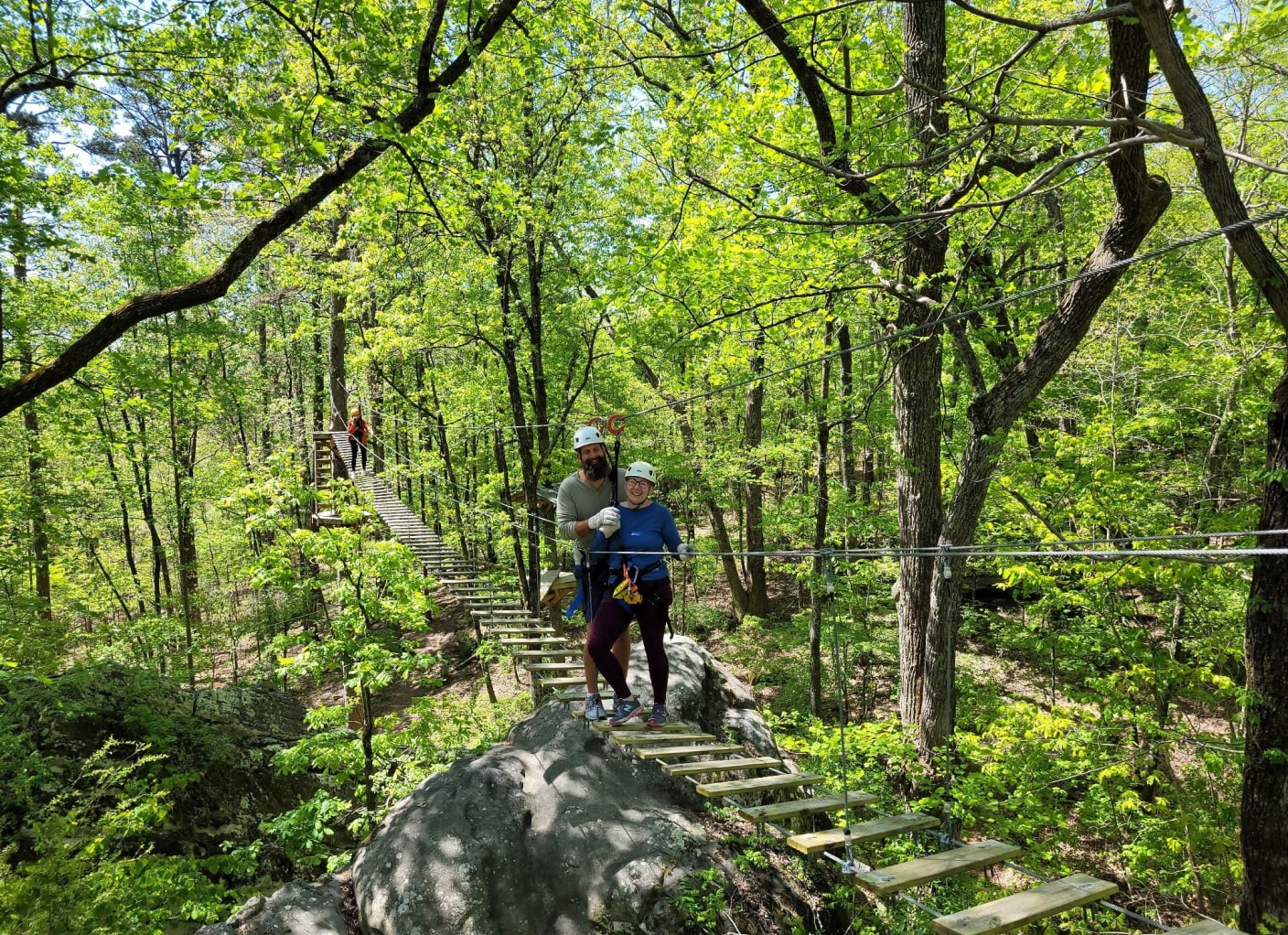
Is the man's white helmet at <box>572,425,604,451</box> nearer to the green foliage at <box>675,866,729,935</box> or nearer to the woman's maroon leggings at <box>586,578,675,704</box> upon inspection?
the woman's maroon leggings at <box>586,578,675,704</box>

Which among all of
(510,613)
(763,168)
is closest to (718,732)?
(510,613)

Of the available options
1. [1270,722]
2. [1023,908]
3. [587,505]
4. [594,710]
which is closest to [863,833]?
[1023,908]

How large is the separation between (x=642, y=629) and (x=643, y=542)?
0.49m

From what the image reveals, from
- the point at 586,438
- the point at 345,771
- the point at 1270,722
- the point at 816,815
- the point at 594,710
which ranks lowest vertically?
A: the point at 816,815

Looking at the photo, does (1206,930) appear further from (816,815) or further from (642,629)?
(816,815)

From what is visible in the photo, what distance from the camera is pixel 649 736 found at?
3609 millimetres

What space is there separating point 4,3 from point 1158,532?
8496 mm

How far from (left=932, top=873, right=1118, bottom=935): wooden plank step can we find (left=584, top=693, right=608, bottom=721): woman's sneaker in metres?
2.16

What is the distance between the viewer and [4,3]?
4.03 meters

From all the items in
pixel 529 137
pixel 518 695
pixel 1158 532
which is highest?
pixel 529 137

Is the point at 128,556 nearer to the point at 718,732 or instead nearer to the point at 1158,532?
the point at 718,732

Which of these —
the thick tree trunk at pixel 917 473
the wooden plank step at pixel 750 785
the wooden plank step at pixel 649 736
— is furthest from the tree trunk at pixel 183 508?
the thick tree trunk at pixel 917 473

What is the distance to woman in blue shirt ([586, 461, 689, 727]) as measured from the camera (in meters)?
3.53

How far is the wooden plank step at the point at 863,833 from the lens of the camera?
8.59ft
